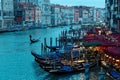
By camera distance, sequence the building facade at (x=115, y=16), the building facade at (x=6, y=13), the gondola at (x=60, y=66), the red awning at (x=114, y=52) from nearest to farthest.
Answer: the red awning at (x=114, y=52), the gondola at (x=60, y=66), the building facade at (x=115, y=16), the building facade at (x=6, y=13)

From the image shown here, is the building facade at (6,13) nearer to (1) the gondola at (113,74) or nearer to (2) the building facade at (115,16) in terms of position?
(2) the building facade at (115,16)

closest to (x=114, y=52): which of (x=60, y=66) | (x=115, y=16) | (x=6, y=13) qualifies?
(x=60, y=66)

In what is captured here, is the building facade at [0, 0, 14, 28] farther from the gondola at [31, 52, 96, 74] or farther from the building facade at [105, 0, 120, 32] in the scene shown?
the gondola at [31, 52, 96, 74]

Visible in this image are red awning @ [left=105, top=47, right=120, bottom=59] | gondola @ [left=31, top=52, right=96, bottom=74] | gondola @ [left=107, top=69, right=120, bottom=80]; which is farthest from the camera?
gondola @ [left=31, top=52, right=96, bottom=74]

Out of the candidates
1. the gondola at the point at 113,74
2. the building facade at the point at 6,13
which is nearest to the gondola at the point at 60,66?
the gondola at the point at 113,74

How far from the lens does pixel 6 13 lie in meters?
65.8

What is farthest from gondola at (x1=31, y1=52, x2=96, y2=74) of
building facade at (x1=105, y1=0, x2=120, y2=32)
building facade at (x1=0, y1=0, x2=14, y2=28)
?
building facade at (x1=0, y1=0, x2=14, y2=28)

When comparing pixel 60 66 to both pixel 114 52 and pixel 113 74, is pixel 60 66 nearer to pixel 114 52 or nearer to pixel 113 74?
pixel 114 52

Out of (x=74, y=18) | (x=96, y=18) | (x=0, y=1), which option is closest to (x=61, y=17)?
(x=74, y=18)

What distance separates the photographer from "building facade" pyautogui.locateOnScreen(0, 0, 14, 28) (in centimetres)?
6308

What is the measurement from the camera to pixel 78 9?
116625 mm

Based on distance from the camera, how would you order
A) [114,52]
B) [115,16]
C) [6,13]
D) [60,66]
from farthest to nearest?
[6,13] → [115,16] → [60,66] → [114,52]

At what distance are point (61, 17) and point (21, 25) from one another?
30.3 meters

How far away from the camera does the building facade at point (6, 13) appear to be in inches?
2483
